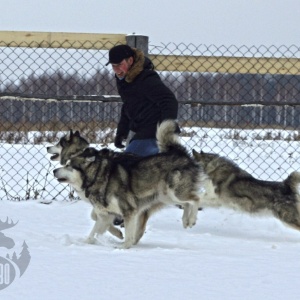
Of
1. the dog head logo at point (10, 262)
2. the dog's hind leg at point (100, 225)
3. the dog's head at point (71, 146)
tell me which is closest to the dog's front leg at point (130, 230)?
the dog's hind leg at point (100, 225)

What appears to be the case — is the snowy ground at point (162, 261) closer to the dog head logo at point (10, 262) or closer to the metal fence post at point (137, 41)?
the dog head logo at point (10, 262)

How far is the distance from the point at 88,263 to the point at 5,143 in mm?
7391

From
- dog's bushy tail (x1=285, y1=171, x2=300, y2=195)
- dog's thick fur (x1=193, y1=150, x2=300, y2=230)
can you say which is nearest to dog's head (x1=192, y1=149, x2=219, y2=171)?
dog's thick fur (x1=193, y1=150, x2=300, y2=230)

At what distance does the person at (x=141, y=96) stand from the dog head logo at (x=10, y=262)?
182 cm

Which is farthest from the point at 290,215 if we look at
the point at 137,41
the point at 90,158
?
the point at 137,41

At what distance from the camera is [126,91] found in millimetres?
6656

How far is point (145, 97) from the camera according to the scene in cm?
657

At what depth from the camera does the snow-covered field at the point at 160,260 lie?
12.4ft

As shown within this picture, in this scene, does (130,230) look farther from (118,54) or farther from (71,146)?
(118,54)

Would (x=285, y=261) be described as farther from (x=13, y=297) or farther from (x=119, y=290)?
(x=13, y=297)

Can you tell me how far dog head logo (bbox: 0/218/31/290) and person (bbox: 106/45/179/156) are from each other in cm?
182

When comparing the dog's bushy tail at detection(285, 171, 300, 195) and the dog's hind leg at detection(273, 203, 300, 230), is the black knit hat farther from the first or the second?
the dog's hind leg at detection(273, 203, 300, 230)

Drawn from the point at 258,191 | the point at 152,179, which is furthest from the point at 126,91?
the point at 258,191

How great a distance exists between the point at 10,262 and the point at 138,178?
175 centimetres
